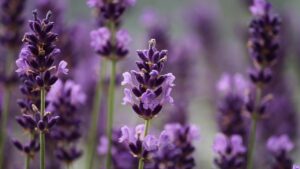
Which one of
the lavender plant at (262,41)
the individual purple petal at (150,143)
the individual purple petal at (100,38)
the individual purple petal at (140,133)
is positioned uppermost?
the individual purple petal at (100,38)

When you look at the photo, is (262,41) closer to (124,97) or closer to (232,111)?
(232,111)

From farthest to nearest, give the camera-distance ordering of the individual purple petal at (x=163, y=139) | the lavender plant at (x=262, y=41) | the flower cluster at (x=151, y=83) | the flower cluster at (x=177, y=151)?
the lavender plant at (x=262, y=41), the flower cluster at (x=177, y=151), the individual purple petal at (x=163, y=139), the flower cluster at (x=151, y=83)

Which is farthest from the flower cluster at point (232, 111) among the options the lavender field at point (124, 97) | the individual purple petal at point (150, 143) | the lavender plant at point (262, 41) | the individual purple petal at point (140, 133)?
the individual purple petal at point (150, 143)

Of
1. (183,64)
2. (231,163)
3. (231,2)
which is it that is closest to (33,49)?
(231,163)

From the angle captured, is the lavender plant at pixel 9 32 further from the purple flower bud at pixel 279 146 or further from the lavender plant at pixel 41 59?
the purple flower bud at pixel 279 146

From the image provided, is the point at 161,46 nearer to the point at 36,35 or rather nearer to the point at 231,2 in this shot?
the point at 36,35

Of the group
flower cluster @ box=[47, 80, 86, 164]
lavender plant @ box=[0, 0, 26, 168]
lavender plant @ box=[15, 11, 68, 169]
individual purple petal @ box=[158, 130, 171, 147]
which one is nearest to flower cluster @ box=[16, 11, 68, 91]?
lavender plant @ box=[15, 11, 68, 169]

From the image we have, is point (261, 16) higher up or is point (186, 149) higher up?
point (261, 16)

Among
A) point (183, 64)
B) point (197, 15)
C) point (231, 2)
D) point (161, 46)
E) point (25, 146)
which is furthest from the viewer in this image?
point (231, 2)
